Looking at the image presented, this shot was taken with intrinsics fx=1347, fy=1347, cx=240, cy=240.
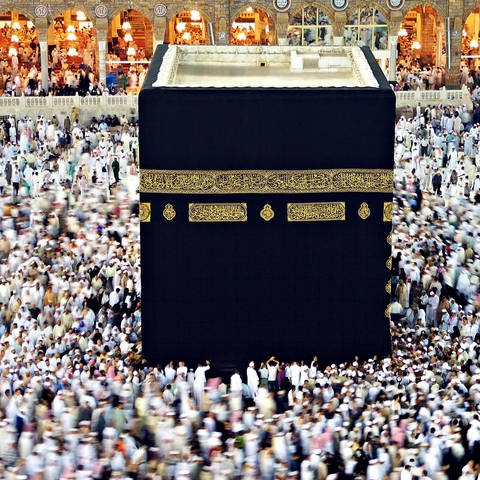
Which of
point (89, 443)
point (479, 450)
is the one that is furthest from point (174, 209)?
point (479, 450)

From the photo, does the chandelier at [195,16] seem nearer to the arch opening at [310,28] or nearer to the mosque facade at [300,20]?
the mosque facade at [300,20]

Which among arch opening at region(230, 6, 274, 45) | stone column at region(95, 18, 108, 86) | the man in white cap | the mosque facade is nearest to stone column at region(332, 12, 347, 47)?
Answer: the mosque facade

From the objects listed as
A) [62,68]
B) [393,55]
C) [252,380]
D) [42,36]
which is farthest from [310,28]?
[252,380]

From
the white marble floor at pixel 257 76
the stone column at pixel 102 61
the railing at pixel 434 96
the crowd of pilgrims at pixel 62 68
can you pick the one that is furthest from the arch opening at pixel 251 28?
the white marble floor at pixel 257 76

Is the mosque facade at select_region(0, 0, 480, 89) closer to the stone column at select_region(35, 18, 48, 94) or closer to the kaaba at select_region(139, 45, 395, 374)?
the stone column at select_region(35, 18, 48, 94)

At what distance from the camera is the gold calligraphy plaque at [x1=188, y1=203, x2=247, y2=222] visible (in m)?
18.9

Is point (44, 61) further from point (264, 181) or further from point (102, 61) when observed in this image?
point (264, 181)

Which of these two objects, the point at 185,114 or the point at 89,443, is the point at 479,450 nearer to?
the point at 89,443

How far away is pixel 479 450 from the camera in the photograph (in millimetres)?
16500

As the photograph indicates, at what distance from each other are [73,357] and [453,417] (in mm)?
5497

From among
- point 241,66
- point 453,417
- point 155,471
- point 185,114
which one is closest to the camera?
point 155,471

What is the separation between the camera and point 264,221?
1894 cm

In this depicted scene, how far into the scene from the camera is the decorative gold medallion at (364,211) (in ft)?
62.0

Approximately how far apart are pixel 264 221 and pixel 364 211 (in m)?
1.41
